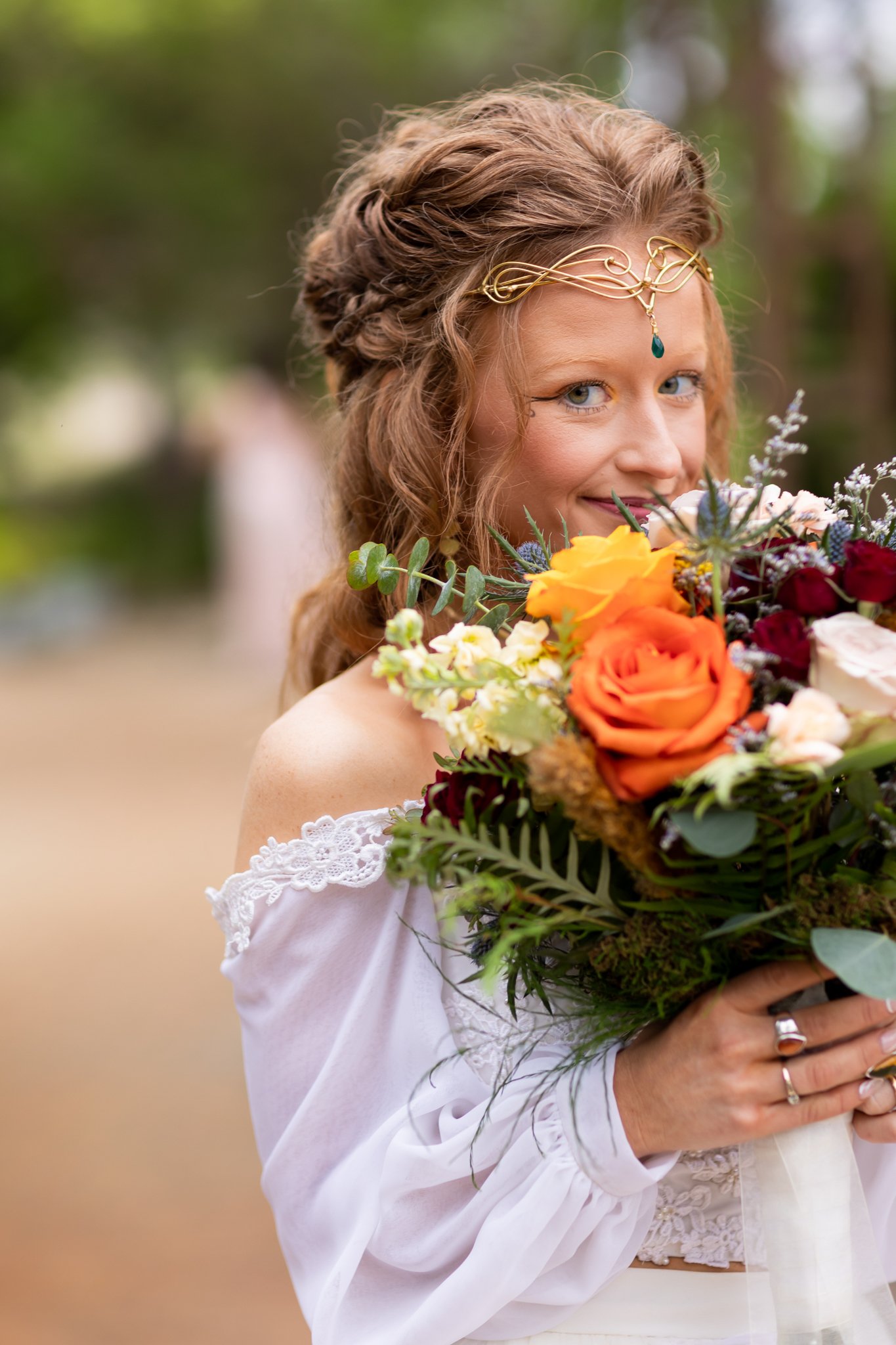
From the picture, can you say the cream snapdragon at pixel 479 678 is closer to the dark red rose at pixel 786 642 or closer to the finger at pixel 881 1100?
the dark red rose at pixel 786 642

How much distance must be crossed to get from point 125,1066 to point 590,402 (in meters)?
4.31

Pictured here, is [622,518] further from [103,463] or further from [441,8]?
[103,463]

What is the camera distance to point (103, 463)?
25250 millimetres

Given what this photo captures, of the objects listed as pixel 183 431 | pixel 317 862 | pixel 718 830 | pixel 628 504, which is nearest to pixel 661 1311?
pixel 317 862

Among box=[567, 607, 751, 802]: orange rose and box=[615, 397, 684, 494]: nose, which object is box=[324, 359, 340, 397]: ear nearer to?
box=[615, 397, 684, 494]: nose

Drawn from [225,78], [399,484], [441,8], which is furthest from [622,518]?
[225,78]

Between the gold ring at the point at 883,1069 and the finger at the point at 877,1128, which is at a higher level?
the gold ring at the point at 883,1069

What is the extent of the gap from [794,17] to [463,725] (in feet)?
19.2

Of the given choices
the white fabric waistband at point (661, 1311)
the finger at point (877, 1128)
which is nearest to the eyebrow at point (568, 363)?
the finger at point (877, 1128)

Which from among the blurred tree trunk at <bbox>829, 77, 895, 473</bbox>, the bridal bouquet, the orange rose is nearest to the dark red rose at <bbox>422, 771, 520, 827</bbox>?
the bridal bouquet

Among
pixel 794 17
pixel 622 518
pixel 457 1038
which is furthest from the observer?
pixel 794 17

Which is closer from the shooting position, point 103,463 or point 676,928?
point 676,928

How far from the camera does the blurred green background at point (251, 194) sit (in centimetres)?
599

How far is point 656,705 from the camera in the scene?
1.16 meters
